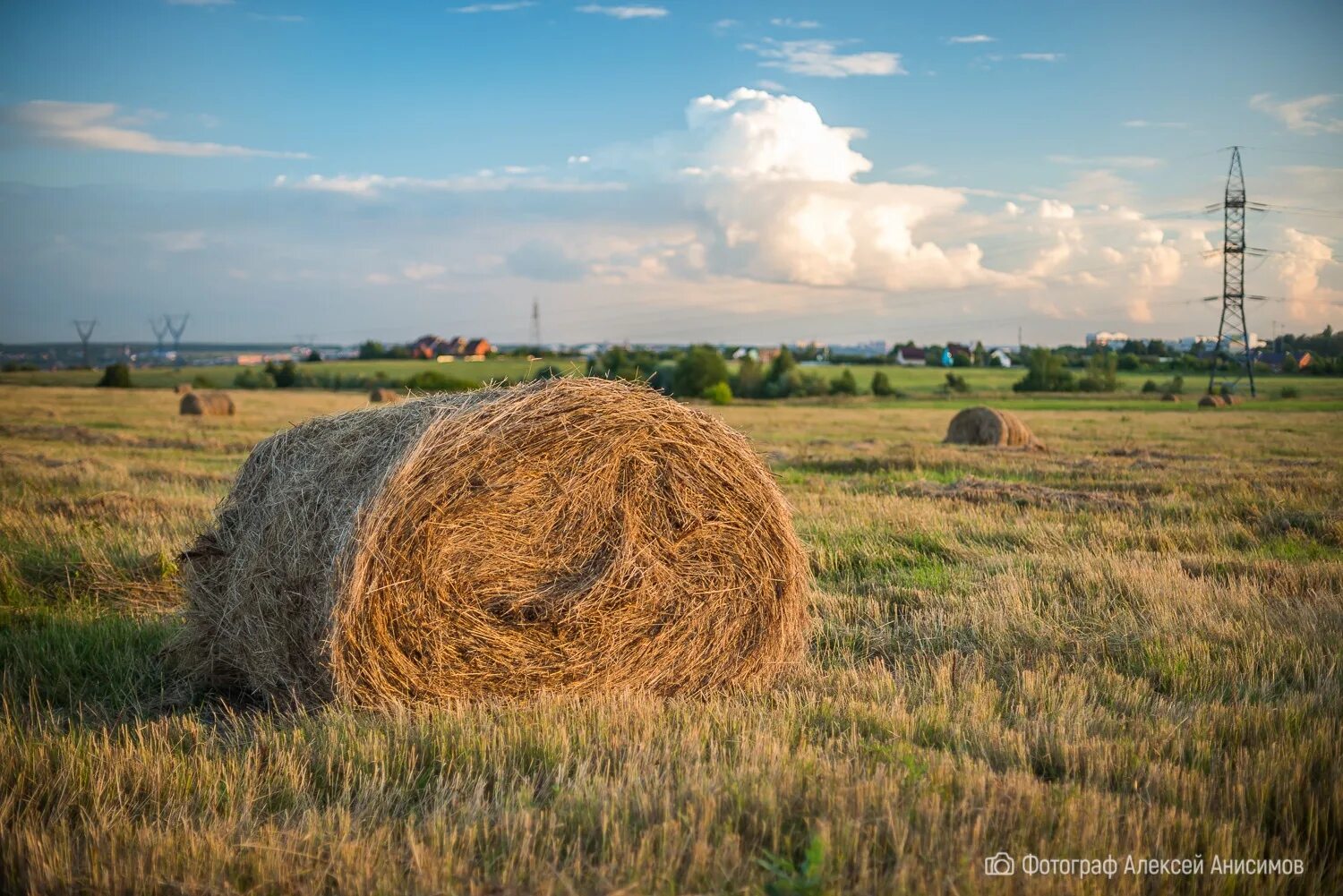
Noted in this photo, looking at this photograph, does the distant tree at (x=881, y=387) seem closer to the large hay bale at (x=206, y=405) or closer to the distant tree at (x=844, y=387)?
the distant tree at (x=844, y=387)

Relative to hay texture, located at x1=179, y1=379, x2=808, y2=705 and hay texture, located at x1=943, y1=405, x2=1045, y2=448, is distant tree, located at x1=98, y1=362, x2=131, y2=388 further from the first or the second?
hay texture, located at x1=179, y1=379, x2=808, y2=705

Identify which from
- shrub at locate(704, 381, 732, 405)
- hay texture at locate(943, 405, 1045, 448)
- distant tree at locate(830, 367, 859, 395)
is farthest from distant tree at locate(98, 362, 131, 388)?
hay texture at locate(943, 405, 1045, 448)

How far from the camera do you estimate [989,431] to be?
2528cm

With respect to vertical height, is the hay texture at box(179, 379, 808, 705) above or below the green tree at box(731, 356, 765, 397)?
below

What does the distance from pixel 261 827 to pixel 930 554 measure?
24.6ft

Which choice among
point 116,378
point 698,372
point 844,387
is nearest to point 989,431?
point 844,387

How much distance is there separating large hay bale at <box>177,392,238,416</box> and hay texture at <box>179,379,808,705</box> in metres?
A: 33.9

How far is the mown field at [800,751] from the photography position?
3.59 m

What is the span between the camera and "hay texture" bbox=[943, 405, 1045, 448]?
25016 mm

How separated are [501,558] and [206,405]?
3594 cm

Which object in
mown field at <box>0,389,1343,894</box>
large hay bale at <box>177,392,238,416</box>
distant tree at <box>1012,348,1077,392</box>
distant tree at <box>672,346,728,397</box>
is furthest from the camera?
distant tree at <box>672,346,728,397</box>

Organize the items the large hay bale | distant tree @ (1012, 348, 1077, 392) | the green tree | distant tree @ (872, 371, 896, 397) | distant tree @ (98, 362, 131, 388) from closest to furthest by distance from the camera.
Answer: the large hay bale < distant tree @ (98, 362, 131, 388) < distant tree @ (1012, 348, 1077, 392) < distant tree @ (872, 371, 896, 397) < the green tree

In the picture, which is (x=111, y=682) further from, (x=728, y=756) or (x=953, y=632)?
(x=953, y=632)

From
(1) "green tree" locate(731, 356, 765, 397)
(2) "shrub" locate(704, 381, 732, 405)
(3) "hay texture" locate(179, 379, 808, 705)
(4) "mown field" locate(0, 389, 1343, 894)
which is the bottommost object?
(4) "mown field" locate(0, 389, 1343, 894)
